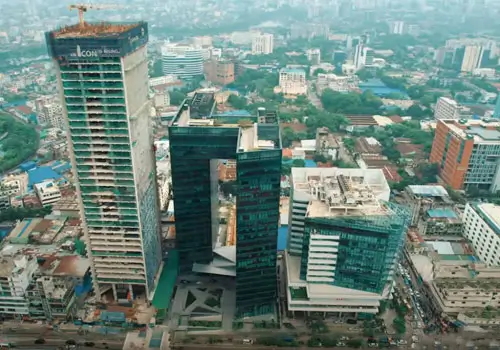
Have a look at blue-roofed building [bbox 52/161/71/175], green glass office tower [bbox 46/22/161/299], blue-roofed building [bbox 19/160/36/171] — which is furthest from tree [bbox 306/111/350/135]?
green glass office tower [bbox 46/22/161/299]

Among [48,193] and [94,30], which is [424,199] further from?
[48,193]

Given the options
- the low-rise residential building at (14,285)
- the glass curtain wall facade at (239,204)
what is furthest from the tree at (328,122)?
the low-rise residential building at (14,285)

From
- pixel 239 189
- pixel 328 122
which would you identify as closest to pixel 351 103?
pixel 328 122

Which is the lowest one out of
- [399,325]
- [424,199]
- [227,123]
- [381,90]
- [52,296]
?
[399,325]

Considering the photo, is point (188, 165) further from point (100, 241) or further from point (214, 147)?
point (100, 241)

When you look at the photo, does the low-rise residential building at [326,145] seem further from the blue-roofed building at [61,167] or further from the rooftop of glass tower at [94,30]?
the rooftop of glass tower at [94,30]

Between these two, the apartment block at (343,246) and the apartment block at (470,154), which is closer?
the apartment block at (343,246)
